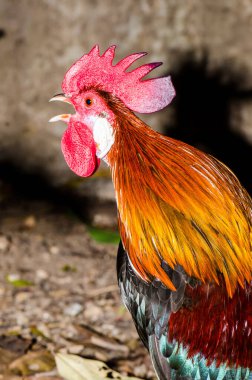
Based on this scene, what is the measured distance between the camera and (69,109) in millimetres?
6109

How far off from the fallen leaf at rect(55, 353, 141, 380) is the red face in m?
1.16

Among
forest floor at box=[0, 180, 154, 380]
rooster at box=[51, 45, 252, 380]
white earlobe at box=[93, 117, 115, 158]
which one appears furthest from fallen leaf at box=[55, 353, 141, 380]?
white earlobe at box=[93, 117, 115, 158]

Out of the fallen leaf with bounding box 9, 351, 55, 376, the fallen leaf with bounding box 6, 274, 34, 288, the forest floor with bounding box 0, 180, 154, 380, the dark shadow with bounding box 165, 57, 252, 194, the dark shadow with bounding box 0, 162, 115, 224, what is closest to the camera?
the fallen leaf with bounding box 9, 351, 55, 376

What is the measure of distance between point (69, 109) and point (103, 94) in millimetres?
2966

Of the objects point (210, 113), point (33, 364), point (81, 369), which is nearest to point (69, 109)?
point (210, 113)

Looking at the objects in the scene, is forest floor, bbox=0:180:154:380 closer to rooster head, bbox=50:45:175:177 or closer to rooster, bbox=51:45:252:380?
rooster, bbox=51:45:252:380

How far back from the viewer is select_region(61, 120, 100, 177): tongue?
3.25m

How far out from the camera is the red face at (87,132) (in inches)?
124

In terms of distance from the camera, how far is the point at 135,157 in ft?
10.1

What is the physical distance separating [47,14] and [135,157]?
10.6 feet

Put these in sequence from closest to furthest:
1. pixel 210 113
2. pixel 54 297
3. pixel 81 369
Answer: pixel 81 369 < pixel 54 297 < pixel 210 113

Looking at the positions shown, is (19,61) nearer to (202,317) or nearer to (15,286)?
(15,286)

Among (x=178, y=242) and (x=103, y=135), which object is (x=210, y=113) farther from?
(x=178, y=242)

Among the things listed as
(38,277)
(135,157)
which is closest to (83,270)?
(38,277)
